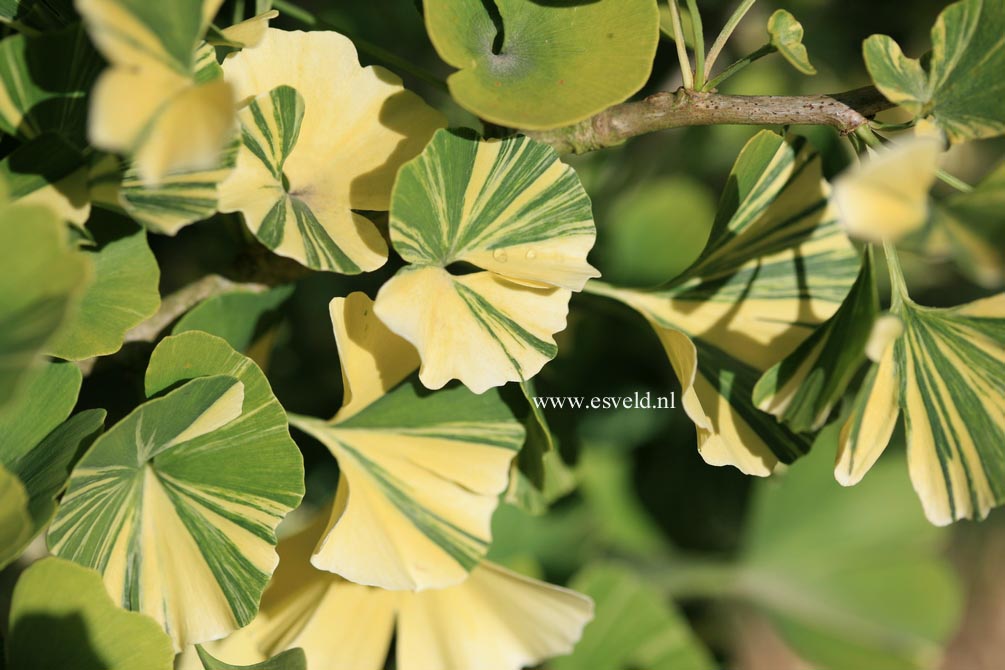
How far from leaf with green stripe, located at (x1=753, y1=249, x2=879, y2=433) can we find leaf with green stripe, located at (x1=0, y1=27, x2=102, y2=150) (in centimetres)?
27

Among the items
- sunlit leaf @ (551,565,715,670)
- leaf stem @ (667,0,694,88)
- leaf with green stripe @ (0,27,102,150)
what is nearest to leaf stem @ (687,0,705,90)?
leaf stem @ (667,0,694,88)

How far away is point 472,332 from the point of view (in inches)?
12.4

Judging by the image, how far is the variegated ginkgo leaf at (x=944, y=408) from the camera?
12.2 inches

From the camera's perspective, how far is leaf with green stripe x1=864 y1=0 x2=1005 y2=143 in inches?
11.5

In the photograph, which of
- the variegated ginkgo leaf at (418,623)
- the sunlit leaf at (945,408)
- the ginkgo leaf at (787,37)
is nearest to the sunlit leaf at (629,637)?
the variegated ginkgo leaf at (418,623)

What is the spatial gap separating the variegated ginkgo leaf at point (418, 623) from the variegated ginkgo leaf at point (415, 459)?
2.1 inches

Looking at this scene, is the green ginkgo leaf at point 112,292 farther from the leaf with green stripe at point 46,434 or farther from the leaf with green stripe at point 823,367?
the leaf with green stripe at point 823,367

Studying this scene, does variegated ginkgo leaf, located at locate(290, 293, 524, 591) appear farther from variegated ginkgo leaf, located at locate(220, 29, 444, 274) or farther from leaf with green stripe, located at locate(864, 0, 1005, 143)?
leaf with green stripe, located at locate(864, 0, 1005, 143)

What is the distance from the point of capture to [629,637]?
1.78ft

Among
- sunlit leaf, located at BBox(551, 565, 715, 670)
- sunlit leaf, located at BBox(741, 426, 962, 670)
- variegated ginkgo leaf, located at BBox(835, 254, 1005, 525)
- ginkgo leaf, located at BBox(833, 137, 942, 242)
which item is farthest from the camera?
sunlit leaf, located at BBox(741, 426, 962, 670)

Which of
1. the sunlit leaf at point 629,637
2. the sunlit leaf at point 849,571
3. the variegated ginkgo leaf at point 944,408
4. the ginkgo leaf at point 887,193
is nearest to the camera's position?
the ginkgo leaf at point 887,193

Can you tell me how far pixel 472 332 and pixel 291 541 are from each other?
18 cm

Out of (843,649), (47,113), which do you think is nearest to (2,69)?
(47,113)

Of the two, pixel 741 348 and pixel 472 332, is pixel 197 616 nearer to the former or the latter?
pixel 472 332
